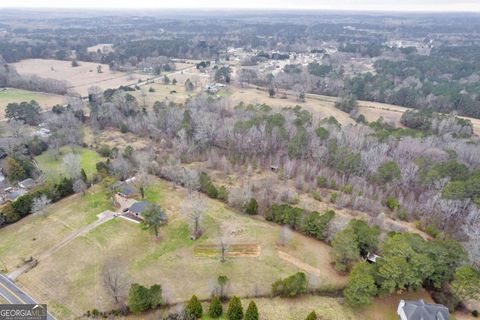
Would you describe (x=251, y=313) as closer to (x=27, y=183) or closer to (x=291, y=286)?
(x=291, y=286)

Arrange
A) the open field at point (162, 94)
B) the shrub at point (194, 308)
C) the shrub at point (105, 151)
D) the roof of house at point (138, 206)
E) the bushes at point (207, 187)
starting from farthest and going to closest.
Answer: the open field at point (162, 94)
the shrub at point (105, 151)
the bushes at point (207, 187)
the roof of house at point (138, 206)
the shrub at point (194, 308)

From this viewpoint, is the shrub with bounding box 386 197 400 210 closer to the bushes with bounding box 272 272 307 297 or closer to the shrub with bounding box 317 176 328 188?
the shrub with bounding box 317 176 328 188

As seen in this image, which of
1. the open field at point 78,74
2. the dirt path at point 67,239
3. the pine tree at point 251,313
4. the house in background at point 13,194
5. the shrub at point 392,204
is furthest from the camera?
the open field at point 78,74

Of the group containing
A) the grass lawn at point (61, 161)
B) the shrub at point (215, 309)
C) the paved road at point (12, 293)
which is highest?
the shrub at point (215, 309)

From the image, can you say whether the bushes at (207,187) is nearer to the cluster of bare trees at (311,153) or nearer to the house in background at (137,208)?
the cluster of bare trees at (311,153)

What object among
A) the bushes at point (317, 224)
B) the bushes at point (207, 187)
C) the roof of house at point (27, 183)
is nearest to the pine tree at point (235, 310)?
the bushes at point (317, 224)

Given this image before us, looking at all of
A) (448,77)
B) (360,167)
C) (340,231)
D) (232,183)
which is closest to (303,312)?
(340,231)

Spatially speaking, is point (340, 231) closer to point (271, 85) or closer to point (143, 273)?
point (143, 273)
